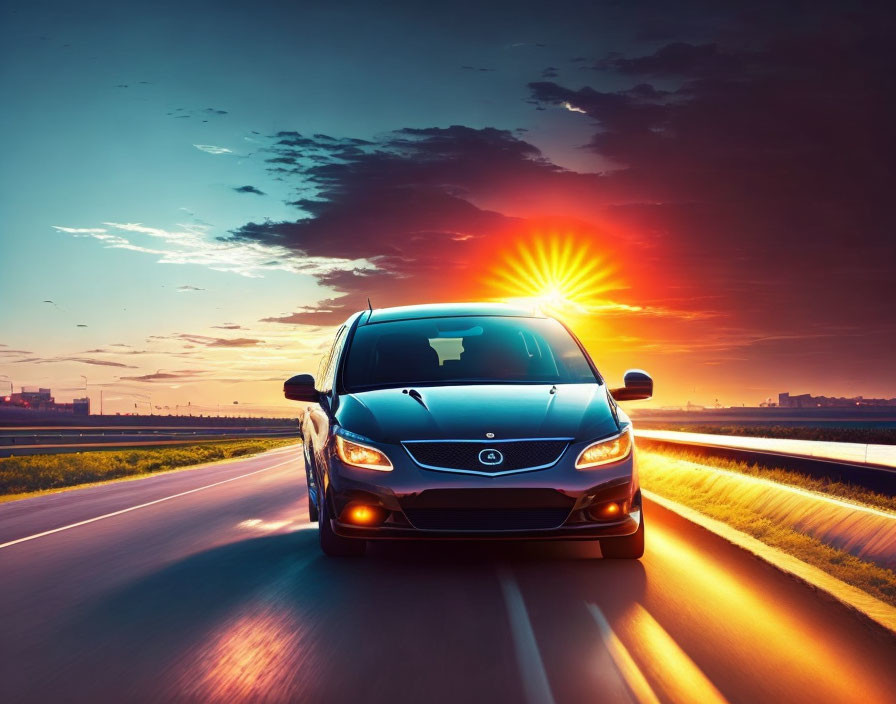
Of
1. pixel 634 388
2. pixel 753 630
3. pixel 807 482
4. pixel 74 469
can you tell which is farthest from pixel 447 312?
pixel 74 469

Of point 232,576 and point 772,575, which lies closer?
point 772,575

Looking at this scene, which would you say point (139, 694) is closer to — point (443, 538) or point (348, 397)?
point (443, 538)

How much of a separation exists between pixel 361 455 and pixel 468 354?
199cm

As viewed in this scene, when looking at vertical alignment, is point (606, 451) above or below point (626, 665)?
above

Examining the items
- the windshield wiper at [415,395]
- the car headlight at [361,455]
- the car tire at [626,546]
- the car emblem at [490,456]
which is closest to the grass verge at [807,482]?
the car tire at [626,546]

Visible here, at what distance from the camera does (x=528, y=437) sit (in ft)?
23.8

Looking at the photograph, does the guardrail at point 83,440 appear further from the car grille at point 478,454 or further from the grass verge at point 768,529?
the car grille at point 478,454

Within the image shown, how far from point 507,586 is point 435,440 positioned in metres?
1.11

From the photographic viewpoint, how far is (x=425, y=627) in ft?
19.1

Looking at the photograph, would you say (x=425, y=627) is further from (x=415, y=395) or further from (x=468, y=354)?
(x=468, y=354)

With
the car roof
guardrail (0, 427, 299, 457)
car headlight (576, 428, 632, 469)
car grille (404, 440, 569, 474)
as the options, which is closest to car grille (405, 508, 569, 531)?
car grille (404, 440, 569, 474)

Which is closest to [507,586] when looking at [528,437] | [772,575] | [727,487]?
[528,437]

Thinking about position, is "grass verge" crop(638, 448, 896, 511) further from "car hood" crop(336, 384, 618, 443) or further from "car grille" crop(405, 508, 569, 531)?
"car grille" crop(405, 508, 569, 531)

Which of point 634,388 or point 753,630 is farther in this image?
point 634,388
